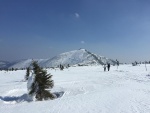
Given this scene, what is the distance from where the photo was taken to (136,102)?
13.8 m

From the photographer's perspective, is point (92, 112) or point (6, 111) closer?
point (92, 112)

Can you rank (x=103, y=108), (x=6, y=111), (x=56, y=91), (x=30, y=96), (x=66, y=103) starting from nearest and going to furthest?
(x=103, y=108), (x=6, y=111), (x=66, y=103), (x=30, y=96), (x=56, y=91)

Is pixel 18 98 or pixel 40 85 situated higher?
pixel 40 85

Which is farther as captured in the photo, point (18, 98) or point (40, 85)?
point (18, 98)

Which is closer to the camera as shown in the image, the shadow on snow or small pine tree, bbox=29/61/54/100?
the shadow on snow

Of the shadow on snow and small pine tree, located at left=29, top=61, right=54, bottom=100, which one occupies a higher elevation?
small pine tree, located at left=29, top=61, right=54, bottom=100

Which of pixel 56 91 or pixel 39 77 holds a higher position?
pixel 39 77

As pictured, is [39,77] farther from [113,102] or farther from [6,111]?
[113,102]

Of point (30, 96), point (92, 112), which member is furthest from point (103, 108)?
point (30, 96)

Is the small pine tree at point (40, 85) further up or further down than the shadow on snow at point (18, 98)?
further up

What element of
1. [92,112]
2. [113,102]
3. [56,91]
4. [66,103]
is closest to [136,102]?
[113,102]

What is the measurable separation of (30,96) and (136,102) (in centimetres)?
1229

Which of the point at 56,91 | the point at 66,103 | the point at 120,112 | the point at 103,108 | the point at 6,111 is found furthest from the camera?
the point at 56,91

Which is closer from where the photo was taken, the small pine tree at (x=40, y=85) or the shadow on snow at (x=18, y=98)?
the shadow on snow at (x=18, y=98)
